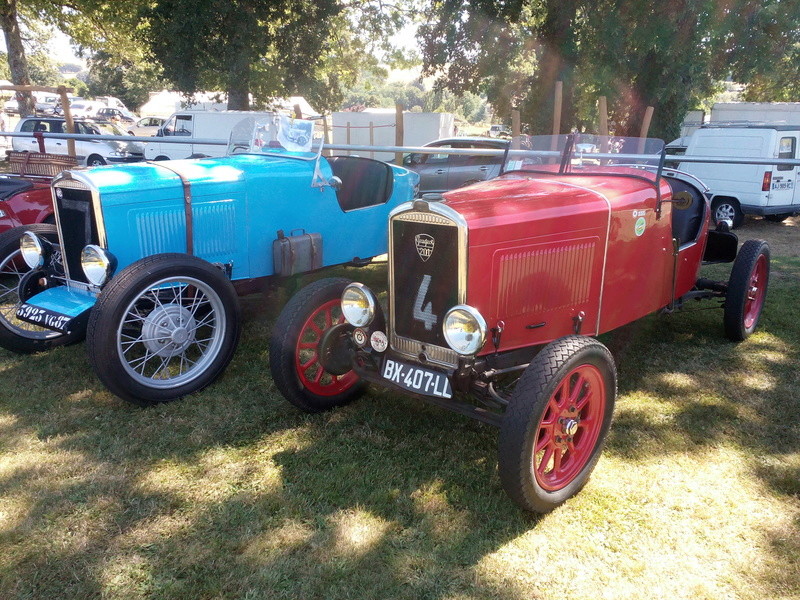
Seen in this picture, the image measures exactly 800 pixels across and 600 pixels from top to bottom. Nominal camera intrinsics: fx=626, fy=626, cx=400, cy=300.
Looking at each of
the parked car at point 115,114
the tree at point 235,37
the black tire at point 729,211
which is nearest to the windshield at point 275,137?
the black tire at point 729,211

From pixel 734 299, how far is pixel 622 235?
1.65 m

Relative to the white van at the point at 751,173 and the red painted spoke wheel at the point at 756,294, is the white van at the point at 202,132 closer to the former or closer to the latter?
the white van at the point at 751,173

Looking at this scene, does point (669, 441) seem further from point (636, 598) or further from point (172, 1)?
point (172, 1)

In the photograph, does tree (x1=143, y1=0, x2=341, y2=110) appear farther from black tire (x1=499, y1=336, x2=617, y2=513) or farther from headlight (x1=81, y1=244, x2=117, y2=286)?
black tire (x1=499, y1=336, x2=617, y2=513)

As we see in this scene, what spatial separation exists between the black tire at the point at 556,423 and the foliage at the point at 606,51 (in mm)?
12972

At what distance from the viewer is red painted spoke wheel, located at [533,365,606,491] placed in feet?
9.41

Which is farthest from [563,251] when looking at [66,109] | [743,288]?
[66,109]

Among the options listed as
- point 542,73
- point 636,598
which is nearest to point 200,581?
point 636,598

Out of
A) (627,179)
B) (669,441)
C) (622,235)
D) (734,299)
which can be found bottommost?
(669,441)

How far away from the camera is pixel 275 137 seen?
18.5ft

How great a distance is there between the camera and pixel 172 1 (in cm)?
1628

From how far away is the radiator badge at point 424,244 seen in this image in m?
3.17

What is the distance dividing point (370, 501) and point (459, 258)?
123cm

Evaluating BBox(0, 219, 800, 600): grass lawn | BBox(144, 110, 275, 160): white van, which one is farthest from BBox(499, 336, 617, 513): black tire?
BBox(144, 110, 275, 160): white van
